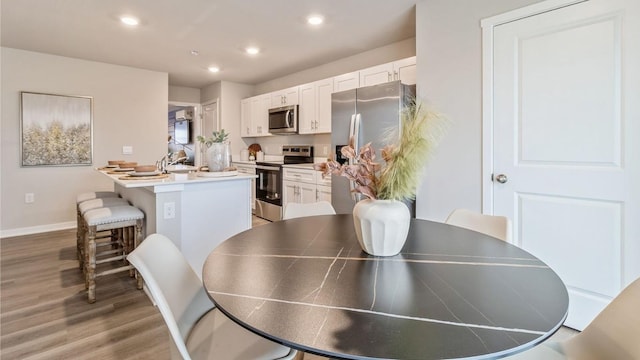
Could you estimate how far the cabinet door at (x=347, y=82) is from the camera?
3.84 metres

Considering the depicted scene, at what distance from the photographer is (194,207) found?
2.59 meters

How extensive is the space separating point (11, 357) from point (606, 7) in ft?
12.8

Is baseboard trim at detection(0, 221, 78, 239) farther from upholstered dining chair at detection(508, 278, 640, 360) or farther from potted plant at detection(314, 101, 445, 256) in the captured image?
upholstered dining chair at detection(508, 278, 640, 360)

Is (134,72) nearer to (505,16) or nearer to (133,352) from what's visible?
(133,352)

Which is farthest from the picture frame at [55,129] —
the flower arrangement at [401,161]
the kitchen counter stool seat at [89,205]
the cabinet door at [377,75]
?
the flower arrangement at [401,161]

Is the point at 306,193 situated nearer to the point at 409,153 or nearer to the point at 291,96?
the point at 291,96

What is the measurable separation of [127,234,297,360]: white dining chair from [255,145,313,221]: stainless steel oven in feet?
11.1

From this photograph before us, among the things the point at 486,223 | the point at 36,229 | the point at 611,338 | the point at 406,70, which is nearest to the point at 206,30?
the point at 406,70

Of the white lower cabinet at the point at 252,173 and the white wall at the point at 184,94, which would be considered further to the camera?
the white wall at the point at 184,94

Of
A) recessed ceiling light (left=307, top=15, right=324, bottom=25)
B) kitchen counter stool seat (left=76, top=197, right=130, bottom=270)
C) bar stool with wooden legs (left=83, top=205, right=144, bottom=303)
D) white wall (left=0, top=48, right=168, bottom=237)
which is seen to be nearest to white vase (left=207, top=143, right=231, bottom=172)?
bar stool with wooden legs (left=83, top=205, right=144, bottom=303)

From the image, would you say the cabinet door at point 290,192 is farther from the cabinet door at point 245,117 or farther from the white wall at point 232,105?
the white wall at point 232,105

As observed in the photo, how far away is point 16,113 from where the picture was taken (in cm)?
418

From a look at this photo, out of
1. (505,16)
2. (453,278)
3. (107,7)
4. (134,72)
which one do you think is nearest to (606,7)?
(505,16)

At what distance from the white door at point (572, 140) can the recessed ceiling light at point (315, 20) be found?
1.48m
